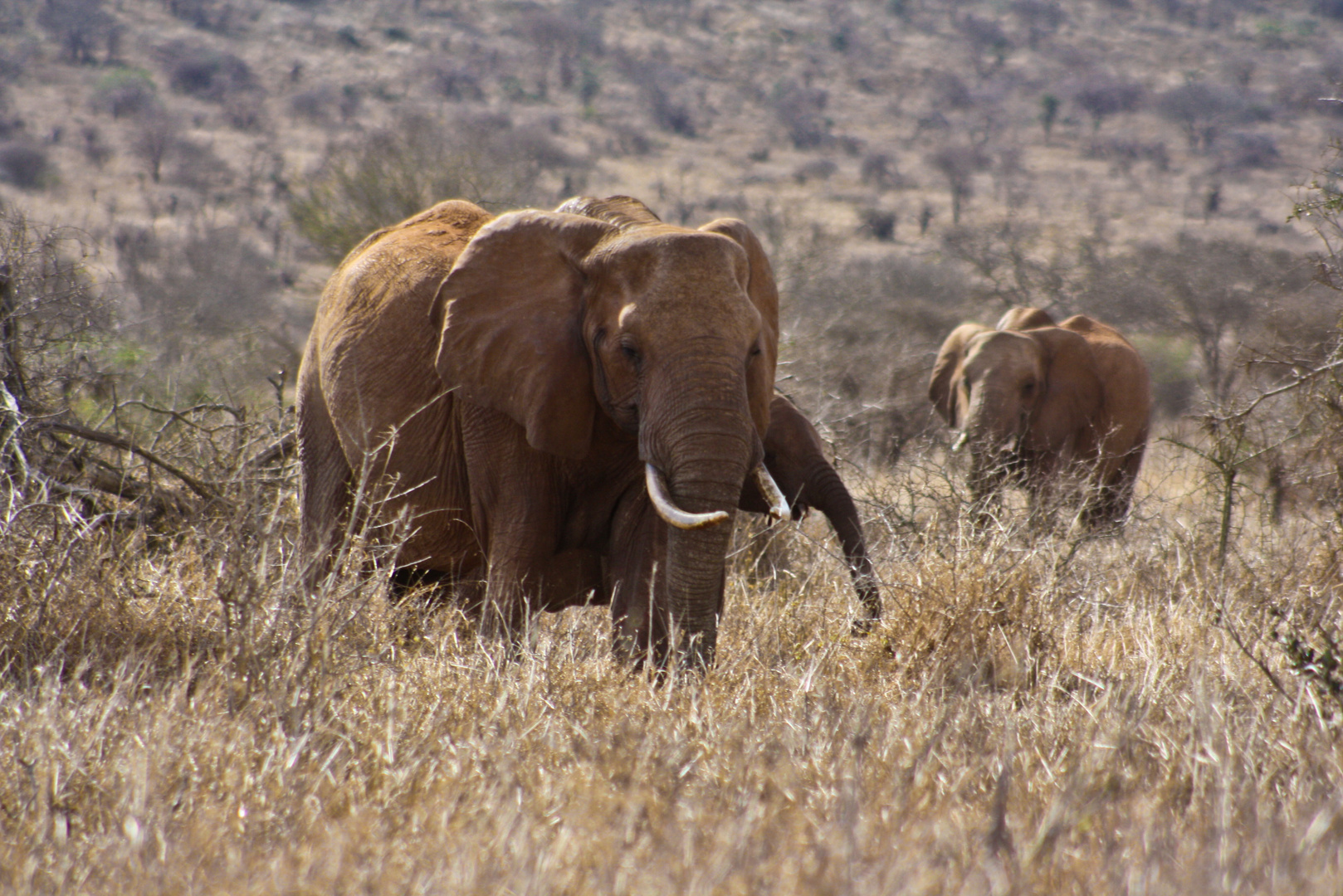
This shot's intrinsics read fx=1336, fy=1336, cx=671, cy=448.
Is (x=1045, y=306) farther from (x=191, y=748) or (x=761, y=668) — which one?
(x=191, y=748)

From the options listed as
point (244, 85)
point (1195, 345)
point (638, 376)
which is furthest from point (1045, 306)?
point (244, 85)

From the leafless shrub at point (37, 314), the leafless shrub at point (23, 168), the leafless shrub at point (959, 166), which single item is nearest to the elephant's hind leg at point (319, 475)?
the leafless shrub at point (37, 314)

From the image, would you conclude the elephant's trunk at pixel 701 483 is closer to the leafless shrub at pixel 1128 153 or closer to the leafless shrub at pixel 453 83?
the leafless shrub at pixel 1128 153

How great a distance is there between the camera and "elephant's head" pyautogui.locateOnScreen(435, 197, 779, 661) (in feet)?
13.5

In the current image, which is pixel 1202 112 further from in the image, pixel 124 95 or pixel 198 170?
pixel 124 95

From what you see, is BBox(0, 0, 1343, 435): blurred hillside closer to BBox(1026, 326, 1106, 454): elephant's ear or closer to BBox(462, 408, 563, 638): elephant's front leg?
BBox(1026, 326, 1106, 454): elephant's ear

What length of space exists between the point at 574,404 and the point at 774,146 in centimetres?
4875

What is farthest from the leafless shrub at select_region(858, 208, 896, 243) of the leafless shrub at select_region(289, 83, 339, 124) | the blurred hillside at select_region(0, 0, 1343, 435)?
the leafless shrub at select_region(289, 83, 339, 124)

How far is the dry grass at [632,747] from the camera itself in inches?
99.5

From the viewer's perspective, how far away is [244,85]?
165 feet

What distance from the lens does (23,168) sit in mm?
36094

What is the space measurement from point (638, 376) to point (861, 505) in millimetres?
3805

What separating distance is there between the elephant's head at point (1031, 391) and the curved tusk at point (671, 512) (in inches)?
240

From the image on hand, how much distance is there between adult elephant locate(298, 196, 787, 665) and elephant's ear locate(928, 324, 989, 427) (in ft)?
24.5
